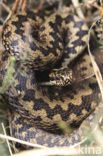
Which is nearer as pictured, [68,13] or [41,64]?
[41,64]

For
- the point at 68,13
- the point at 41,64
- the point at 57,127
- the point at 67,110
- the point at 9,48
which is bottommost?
the point at 57,127

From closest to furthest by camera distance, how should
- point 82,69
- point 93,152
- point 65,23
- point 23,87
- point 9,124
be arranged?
point 93,152
point 23,87
point 9,124
point 82,69
point 65,23

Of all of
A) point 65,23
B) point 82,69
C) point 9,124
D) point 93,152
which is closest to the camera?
point 93,152

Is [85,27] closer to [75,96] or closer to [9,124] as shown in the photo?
[75,96]

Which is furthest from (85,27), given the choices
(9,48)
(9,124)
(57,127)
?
(9,124)

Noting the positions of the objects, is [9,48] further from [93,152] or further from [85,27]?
[93,152]

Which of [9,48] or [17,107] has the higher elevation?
[9,48]

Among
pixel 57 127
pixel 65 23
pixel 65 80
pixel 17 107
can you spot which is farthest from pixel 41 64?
pixel 65 23
